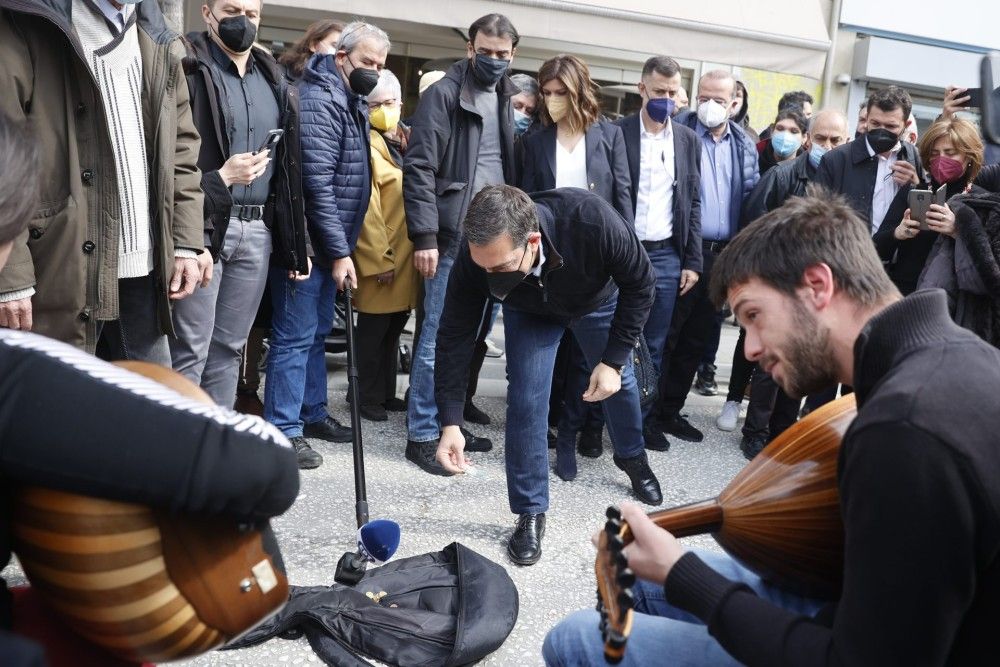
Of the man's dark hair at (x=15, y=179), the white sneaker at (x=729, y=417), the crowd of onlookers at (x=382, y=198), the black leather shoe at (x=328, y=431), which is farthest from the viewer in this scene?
the white sneaker at (x=729, y=417)

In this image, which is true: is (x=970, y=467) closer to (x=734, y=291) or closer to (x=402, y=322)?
(x=734, y=291)

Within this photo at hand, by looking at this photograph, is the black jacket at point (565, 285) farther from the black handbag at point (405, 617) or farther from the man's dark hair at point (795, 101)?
the man's dark hair at point (795, 101)

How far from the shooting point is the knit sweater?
2.76 metres

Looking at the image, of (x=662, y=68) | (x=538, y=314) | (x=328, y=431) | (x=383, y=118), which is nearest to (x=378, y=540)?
(x=538, y=314)

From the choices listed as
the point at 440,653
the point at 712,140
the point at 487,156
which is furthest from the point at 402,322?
the point at 440,653

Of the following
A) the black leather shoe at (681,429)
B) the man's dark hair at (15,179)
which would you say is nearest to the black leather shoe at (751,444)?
the black leather shoe at (681,429)

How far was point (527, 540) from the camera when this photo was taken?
3570 mm

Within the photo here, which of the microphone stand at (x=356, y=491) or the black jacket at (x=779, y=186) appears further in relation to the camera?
the black jacket at (x=779, y=186)

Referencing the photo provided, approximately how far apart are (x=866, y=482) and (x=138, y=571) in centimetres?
103

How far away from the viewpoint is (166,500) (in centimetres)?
123

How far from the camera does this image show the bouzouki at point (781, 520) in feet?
5.56

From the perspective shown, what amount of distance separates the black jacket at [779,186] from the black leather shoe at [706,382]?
1.24 metres

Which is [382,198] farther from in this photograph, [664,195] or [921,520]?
[921,520]

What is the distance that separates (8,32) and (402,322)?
8.91ft
